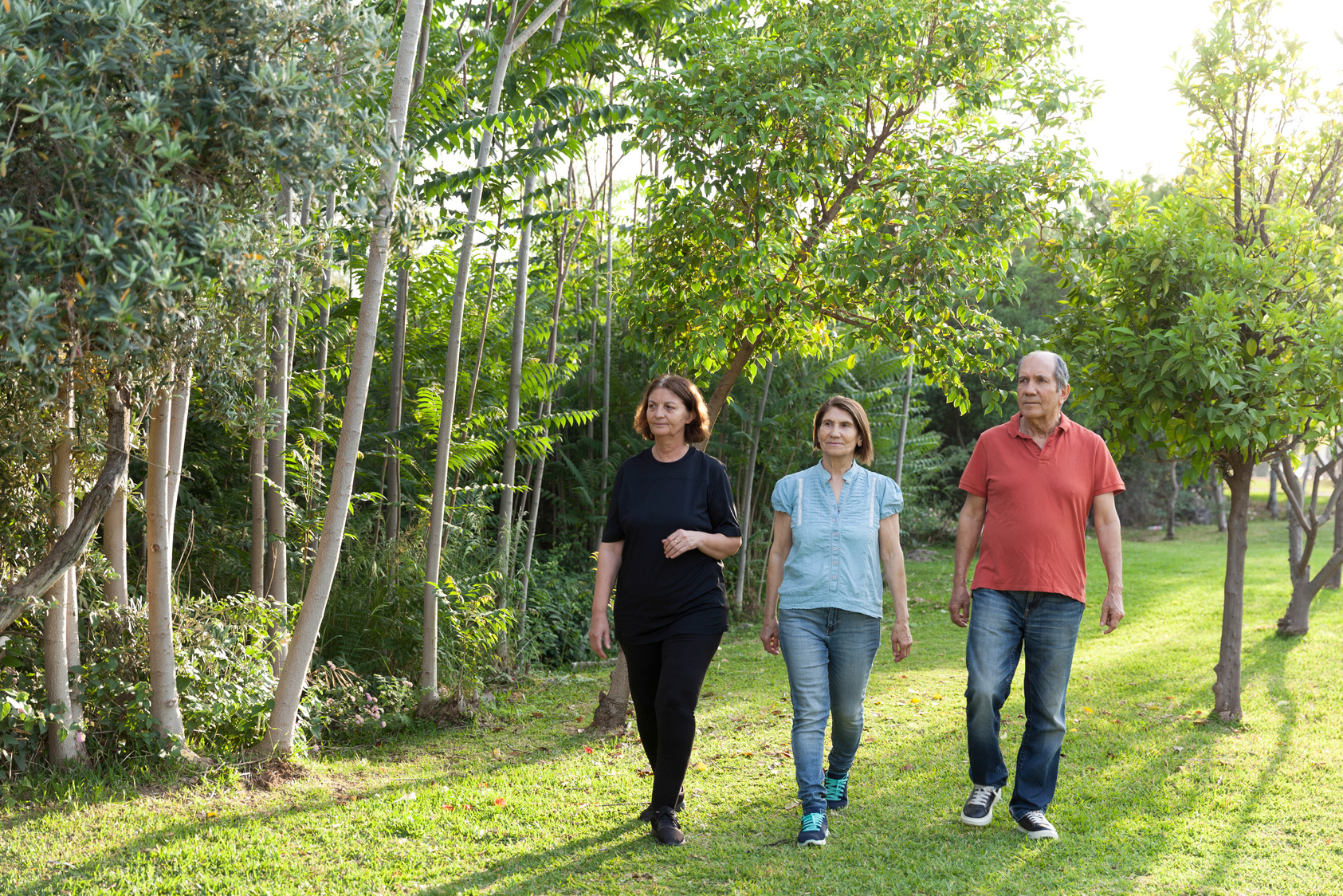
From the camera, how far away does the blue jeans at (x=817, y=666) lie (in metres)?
4.16

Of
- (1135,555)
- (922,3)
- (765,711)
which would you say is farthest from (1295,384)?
(1135,555)

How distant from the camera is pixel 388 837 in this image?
4289 mm

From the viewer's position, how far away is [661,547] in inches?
163

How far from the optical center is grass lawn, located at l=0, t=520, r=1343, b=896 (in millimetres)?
3805

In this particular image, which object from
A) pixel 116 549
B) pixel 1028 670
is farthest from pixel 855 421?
pixel 116 549

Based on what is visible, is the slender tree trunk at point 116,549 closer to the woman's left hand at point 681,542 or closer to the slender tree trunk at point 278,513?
the slender tree trunk at point 278,513

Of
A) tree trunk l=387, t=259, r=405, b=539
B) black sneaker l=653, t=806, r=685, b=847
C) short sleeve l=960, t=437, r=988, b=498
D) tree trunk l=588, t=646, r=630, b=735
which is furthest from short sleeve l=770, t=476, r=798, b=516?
tree trunk l=387, t=259, r=405, b=539

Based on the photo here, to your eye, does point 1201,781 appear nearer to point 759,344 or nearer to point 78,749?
point 759,344

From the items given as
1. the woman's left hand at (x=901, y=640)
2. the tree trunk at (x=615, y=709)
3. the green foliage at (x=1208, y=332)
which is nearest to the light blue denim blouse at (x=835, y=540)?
the woman's left hand at (x=901, y=640)

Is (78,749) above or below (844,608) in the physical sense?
below

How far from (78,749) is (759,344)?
16.9ft

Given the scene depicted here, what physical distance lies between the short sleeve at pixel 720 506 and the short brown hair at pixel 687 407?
0.63 ft

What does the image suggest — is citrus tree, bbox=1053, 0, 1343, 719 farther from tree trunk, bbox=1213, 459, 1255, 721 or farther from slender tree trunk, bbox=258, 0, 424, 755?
slender tree trunk, bbox=258, 0, 424, 755

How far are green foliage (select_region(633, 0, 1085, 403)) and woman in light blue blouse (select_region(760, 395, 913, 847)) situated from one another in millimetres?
2414
